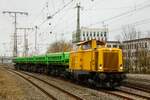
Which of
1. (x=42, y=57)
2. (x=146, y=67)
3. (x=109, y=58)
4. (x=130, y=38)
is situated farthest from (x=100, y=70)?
(x=130, y=38)

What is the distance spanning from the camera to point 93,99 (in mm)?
18203

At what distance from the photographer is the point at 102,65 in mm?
24344

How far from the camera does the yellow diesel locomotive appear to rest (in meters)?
24.0

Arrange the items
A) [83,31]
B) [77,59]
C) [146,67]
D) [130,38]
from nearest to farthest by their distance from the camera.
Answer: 1. [77,59]
2. [146,67]
3. [83,31]
4. [130,38]

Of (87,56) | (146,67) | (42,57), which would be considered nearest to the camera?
(87,56)

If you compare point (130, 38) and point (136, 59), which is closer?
point (136, 59)

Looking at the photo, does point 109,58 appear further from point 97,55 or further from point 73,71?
point 73,71

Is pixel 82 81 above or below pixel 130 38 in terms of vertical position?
below

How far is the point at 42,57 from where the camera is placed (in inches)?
1891

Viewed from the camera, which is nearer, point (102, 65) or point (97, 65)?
point (102, 65)

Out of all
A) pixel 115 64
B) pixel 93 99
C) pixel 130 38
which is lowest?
pixel 93 99

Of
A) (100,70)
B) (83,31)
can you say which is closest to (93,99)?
(100,70)

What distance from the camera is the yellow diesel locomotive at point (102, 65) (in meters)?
24.0

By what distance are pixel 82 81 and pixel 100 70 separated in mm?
4122
